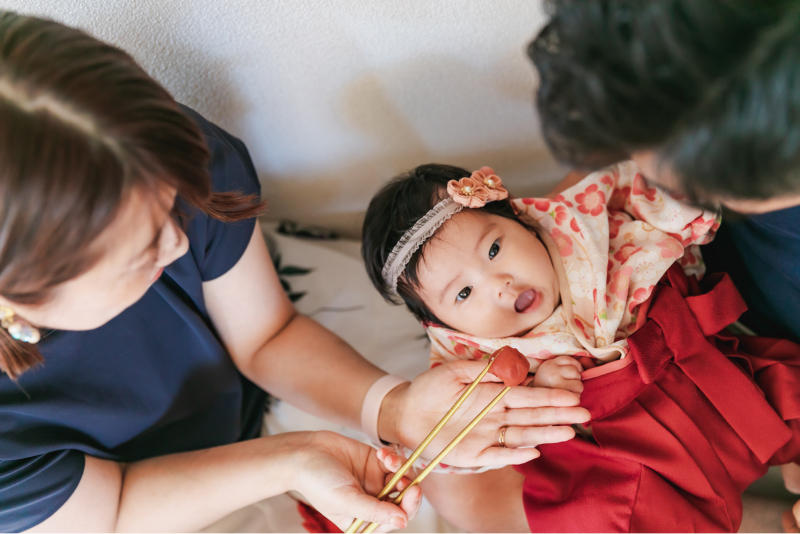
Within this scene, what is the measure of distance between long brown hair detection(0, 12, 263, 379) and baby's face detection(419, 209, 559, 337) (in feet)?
1.60

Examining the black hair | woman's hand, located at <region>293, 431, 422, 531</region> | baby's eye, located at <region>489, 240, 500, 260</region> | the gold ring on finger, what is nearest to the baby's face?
baby's eye, located at <region>489, 240, 500, 260</region>

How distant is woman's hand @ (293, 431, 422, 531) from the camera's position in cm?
80

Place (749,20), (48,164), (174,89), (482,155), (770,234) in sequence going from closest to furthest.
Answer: (749,20) → (48,164) → (770,234) → (174,89) → (482,155)

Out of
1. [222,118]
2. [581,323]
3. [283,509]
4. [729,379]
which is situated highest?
[222,118]

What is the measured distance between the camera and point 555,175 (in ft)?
A: 4.56

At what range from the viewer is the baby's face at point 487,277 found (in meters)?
0.99

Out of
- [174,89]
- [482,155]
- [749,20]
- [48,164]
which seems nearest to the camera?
[749,20]

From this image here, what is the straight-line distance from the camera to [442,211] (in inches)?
40.1

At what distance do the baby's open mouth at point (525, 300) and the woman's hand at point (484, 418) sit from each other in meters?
0.13

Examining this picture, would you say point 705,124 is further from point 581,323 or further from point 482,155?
point 482,155

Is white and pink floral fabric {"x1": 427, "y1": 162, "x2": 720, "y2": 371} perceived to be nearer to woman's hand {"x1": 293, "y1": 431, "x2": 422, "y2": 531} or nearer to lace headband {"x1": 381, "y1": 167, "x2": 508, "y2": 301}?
lace headband {"x1": 381, "y1": 167, "x2": 508, "y2": 301}

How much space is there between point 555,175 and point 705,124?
3.02 ft

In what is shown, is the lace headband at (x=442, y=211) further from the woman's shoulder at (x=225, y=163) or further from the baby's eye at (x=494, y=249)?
the woman's shoulder at (x=225, y=163)

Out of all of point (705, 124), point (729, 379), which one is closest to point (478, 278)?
point (729, 379)
